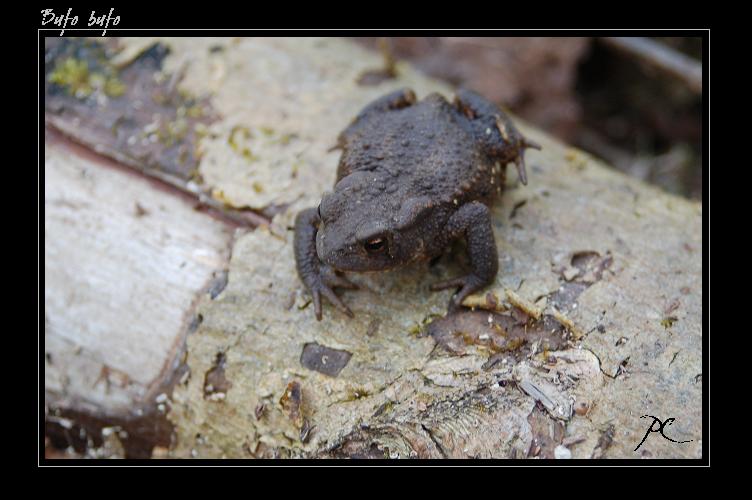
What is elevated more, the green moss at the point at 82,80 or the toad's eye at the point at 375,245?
the green moss at the point at 82,80

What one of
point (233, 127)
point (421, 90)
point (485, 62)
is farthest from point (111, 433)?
Result: point (485, 62)

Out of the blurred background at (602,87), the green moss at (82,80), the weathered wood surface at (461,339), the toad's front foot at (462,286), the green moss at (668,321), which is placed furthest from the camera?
the blurred background at (602,87)

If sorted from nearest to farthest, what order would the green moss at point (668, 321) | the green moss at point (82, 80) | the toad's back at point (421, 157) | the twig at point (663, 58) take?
the green moss at point (668, 321) → the toad's back at point (421, 157) → the green moss at point (82, 80) → the twig at point (663, 58)

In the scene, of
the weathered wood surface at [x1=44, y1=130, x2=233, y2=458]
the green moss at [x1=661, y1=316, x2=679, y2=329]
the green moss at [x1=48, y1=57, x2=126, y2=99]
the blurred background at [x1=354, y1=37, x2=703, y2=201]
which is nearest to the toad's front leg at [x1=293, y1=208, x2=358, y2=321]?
the weathered wood surface at [x1=44, y1=130, x2=233, y2=458]

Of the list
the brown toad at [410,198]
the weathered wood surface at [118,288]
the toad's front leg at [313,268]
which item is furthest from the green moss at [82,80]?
the toad's front leg at [313,268]

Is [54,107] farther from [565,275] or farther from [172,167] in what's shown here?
[565,275]

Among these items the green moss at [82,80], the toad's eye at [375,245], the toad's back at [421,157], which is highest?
the green moss at [82,80]

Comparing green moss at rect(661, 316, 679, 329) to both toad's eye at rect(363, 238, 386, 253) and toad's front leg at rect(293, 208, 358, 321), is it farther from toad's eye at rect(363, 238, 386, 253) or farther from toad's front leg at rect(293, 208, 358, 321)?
toad's front leg at rect(293, 208, 358, 321)

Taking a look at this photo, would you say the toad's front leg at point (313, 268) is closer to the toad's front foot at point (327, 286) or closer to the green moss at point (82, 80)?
the toad's front foot at point (327, 286)
